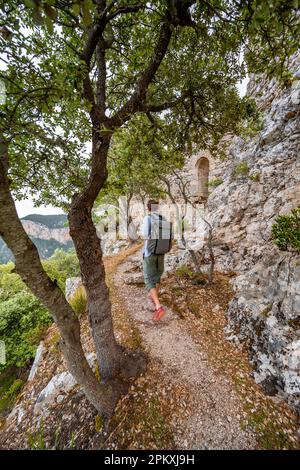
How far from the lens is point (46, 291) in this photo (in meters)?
2.22

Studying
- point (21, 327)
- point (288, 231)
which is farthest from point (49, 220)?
point (288, 231)

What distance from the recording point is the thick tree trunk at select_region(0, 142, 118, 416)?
6.10 feet

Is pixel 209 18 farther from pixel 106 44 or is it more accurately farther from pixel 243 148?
pixel 243 148

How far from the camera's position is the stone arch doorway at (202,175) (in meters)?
16.0

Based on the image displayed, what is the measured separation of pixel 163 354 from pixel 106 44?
590 centimetres

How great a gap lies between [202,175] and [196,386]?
52.7 ft

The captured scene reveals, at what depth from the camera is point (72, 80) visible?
207 cm

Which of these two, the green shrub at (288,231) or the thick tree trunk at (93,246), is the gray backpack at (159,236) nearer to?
the thick tree trunk at (93,246)

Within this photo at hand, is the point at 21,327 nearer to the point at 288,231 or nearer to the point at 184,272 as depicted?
the point at 184,272

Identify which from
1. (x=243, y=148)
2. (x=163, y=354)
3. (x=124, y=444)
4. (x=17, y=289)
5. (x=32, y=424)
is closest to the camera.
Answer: (x=124, y=444)

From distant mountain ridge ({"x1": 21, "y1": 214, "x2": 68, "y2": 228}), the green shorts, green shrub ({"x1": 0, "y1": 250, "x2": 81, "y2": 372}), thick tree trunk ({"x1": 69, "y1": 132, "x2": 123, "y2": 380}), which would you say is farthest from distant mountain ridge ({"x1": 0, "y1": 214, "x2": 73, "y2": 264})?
thick tree trunk ({"x1": 69, "y1": 132, "x2": 123, "y2": 380})

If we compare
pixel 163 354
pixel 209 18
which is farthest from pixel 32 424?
pixel 209 18

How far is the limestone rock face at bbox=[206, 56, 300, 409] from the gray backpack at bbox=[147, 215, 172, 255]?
2.44 meters

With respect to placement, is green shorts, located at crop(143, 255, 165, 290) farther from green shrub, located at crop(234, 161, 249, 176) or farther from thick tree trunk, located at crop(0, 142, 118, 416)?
green shrub, located at crop(234, 161, 249, 176)
